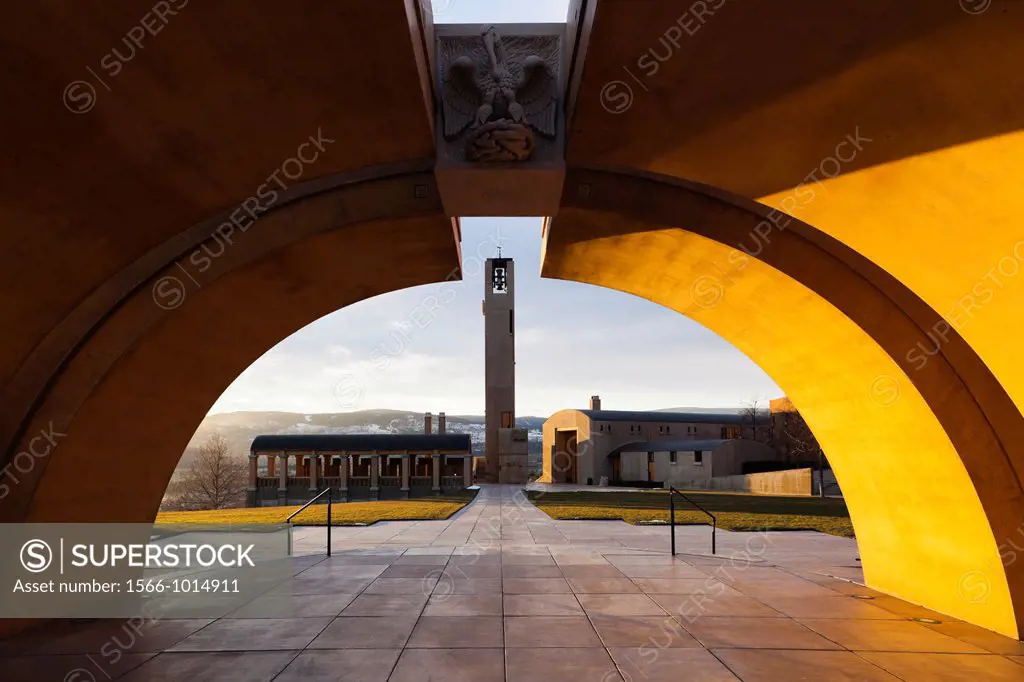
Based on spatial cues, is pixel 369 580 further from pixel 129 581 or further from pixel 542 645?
pixel 542 645

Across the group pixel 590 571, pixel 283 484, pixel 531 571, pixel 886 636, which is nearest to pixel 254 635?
pixel 531 571

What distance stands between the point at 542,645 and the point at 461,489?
38.6m

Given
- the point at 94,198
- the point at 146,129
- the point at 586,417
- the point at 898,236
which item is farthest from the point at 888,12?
the point at 586,417

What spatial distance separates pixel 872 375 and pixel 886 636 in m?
2.82

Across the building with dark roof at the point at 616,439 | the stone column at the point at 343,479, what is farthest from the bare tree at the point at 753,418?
the stone column at the point at 343,479

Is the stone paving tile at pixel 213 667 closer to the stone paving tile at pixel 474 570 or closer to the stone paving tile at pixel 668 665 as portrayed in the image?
the stone paving tile at pixel 668 665

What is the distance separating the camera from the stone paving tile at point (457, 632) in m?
6.39

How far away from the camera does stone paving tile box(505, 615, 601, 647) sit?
253 inches

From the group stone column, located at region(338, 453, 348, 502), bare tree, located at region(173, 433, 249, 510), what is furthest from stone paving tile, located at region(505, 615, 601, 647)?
bare tree, located at region(173, 433, 249, 510)

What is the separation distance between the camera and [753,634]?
6.75m

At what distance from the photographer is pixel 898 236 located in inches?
245

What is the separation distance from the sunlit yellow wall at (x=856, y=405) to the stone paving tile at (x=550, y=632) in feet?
13.5

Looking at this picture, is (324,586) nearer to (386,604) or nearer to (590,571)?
(386,604)

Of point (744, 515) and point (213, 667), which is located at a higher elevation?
point (213, 667)
